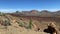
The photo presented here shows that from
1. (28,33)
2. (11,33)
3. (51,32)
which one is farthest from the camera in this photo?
(51,32)

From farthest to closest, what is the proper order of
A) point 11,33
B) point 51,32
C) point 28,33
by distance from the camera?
1. point 51,32
2. point 28,33
3. point 11,33

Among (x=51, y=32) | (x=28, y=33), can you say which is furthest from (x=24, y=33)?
(x=51, y=32)

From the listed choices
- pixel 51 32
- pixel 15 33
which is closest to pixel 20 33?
pixel 15 33

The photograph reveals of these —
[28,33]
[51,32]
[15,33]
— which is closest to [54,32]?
[51,32]

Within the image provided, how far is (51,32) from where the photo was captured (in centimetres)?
1889

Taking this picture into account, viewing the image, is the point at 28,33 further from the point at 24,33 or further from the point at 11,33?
the point at 11,33

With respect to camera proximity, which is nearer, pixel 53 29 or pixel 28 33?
pixel 28 33

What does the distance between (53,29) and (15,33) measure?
540 cm

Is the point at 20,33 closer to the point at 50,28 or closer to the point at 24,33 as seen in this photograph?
the point at 24,33

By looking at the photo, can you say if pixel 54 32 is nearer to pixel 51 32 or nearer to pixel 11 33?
pixel 51 32

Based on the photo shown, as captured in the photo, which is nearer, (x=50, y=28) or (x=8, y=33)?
(x=8, y=33)

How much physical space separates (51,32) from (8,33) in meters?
5.40

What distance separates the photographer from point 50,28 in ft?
64.8

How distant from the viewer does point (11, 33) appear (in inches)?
590
